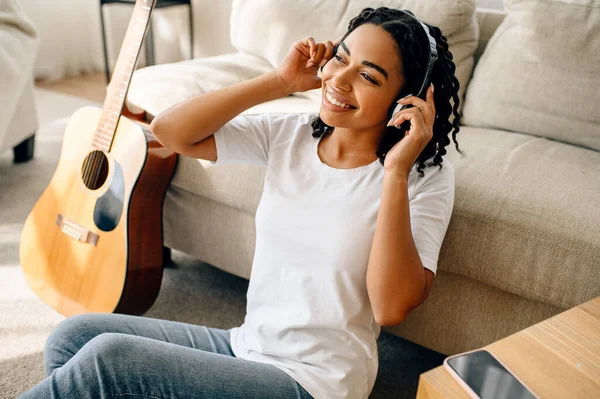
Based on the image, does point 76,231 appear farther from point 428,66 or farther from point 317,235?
point 428,66

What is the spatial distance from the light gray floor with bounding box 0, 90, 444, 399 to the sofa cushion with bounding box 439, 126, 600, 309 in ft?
1.18

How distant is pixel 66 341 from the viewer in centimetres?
106

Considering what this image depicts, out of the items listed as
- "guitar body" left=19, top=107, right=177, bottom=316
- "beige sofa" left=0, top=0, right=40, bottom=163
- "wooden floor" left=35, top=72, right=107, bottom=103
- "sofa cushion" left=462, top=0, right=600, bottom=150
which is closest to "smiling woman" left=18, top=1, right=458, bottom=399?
"guitar body" left=19, top=107, right=177, bottom=316

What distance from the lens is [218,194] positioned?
1535 mm

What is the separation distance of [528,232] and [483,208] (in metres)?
0.10

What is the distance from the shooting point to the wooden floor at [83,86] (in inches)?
138

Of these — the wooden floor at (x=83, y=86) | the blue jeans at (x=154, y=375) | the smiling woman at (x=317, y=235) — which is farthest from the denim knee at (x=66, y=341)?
the wooden floor at (x=83, y=86)

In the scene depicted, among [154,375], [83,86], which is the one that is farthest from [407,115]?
[83,86]

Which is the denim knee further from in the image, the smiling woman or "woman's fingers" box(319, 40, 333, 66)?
"woman's fingers" box(319, 40, 333, 66)

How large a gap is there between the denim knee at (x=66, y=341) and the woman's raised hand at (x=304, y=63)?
23.3 inches

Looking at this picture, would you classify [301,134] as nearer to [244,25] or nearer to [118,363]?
[118,363]

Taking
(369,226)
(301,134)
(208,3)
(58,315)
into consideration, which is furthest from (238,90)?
(208,3)

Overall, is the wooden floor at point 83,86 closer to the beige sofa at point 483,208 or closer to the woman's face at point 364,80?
the beige sofa at point 483,208

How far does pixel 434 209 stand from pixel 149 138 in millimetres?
794
